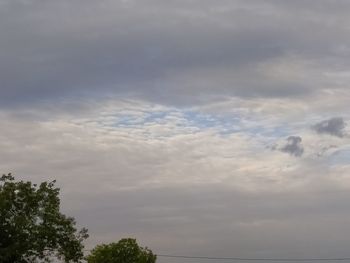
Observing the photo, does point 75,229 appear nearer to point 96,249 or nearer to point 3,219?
point 3,219

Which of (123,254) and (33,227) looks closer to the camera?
(33,227)

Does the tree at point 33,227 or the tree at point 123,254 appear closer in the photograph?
the tree at point 33,227

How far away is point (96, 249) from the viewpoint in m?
74.2

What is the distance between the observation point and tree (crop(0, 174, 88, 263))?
46594 millimetres

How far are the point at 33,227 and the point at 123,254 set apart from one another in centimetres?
2568

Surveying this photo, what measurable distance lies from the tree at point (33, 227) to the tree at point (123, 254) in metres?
23.1

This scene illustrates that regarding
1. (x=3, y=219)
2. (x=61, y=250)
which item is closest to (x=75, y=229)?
(x=61, y=250)

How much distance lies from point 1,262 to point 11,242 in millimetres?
1583

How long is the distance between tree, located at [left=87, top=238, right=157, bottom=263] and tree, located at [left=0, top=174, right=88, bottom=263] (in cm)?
2314

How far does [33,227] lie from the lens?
47312mm

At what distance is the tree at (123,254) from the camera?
71269mm

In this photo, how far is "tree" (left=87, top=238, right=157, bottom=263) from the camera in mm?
71269

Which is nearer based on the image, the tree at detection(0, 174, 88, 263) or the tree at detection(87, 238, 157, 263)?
the tree at detection(0, 174, 88, 263)

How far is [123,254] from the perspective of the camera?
7181 cm
